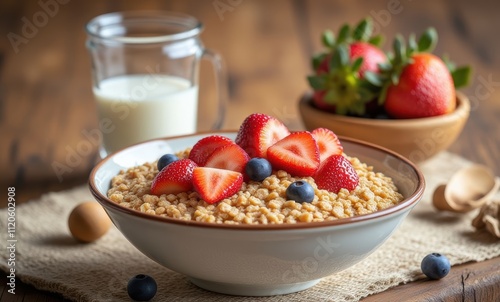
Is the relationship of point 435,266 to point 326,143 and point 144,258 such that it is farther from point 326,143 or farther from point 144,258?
point 144,258

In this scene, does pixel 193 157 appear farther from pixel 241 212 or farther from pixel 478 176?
pixel 478 176

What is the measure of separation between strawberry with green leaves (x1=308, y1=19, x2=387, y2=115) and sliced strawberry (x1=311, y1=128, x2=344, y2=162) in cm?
57

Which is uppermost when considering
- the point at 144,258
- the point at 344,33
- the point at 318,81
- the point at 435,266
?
the point at 344,33

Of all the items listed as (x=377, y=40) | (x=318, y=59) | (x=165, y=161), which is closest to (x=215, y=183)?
(x=165, y=161)

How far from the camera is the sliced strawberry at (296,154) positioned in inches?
60.9

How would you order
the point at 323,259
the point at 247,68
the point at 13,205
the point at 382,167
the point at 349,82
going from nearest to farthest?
1. the point at 323,259
2. the point at 382,167
3. the point at 13,205
4. the point at 349,82
5. the point at 247,68

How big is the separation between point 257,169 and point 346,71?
826 mm

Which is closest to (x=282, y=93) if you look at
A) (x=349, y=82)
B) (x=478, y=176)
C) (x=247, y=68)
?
(x=247, y=68)

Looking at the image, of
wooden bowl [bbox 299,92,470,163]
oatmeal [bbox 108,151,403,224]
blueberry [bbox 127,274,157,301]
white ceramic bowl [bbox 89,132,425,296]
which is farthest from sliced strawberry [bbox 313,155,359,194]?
wooden bowl [bbox 299,92,470,163]

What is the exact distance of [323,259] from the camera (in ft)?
4.65

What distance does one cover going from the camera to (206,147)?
5.31 feet

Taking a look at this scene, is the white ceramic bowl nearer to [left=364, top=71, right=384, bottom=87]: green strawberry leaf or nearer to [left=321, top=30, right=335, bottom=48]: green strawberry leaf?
[left=364, top=71, right=384, bottom=87]: green strawberry leaf

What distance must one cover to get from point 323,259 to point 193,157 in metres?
0.38

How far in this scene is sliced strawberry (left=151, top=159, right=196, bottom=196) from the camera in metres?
1.52
